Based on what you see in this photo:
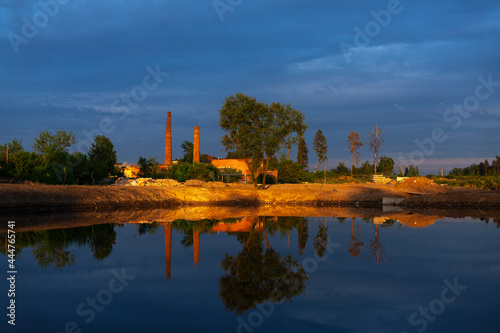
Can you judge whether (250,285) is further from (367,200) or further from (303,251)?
(367,200)

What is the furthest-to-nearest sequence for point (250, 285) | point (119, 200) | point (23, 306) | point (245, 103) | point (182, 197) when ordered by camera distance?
point (245, 103), point (182, 197), point (119, 200), point (250, 285), point (23, 306)

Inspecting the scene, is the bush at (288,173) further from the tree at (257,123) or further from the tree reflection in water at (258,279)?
the tree reflection in water at (258,279)

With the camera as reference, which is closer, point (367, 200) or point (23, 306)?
point (23, 306)

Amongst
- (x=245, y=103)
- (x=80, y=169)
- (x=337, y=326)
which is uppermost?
(x=245, y=103)

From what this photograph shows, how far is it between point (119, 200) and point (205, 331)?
25.7 m

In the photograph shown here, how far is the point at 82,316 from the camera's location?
6020 millimetres

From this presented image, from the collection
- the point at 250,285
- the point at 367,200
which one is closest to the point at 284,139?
the point at 367,200

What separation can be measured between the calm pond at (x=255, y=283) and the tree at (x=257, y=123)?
23.6 meters

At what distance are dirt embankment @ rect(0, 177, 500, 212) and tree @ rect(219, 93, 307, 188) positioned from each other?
425 centimetres

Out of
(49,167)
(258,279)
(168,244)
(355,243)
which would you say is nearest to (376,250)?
(355,243)

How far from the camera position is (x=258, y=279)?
803 centimetres

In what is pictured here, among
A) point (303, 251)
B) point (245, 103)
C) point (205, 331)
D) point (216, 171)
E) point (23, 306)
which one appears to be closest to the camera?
point (205, 331)

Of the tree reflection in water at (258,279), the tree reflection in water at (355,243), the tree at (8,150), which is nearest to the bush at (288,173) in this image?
the tree at (8,150)

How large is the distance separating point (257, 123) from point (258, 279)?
30956 millimetres
